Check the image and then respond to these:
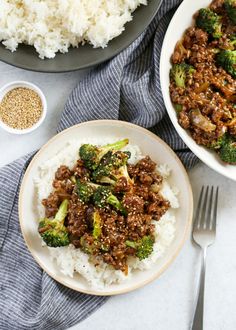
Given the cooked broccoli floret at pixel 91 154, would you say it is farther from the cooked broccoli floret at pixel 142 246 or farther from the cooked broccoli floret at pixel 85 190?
the cooked broccoli floret at pixel 142 246

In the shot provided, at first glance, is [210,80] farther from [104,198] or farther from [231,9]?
[104,198]

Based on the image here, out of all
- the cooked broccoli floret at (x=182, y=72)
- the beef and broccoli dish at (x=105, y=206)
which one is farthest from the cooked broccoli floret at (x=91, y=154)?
the cooked broccoli floret at (x=182, y=72)

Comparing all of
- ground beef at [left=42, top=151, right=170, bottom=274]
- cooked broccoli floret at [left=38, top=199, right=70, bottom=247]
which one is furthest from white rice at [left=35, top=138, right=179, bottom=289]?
cooked broccoli floret at [left=38, top=199, right=70, bottom=247]

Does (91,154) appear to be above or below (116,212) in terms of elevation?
above

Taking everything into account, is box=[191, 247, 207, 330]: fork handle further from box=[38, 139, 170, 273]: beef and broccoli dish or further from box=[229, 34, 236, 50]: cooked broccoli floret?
box=[229, 34, 236, 50]: cooked broccoli floret

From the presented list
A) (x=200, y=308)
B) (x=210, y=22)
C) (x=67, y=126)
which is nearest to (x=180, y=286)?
(x=200, y=308)

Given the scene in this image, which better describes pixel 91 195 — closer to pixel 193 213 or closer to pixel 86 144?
pixel 86 144

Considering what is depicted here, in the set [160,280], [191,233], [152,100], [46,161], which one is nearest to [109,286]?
[160,280]

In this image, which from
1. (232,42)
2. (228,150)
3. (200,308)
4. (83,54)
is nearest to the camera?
(228,150)
